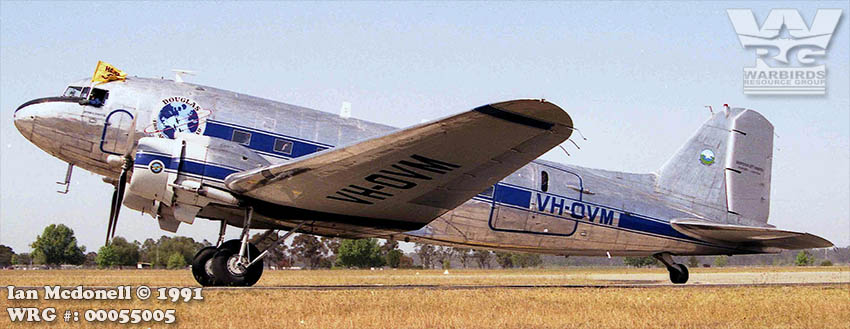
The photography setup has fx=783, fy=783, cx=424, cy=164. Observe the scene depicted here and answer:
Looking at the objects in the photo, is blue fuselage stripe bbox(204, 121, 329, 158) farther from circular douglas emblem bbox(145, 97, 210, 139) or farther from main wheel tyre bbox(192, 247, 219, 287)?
main wheel tyre bbox(192, 247, 219, 287)

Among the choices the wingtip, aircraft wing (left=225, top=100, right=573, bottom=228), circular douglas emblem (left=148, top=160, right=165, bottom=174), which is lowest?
circular douglas emblem (left=148, top=160, right=165, bottom=174)

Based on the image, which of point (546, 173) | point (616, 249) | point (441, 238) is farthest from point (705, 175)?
point (441, 238)

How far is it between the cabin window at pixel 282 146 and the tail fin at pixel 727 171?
381 inches

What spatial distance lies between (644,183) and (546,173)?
3541 millimetres

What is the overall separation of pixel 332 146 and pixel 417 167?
2953 mm

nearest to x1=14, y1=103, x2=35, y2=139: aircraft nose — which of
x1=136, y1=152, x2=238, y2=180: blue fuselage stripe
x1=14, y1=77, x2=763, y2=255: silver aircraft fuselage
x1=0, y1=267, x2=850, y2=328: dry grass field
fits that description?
x1=14, y1=77, x2=763, y2=255: silver aircraft fuselage

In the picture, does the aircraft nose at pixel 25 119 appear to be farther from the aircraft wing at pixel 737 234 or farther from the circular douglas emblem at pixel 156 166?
the aircraft wing at pixel 737 234

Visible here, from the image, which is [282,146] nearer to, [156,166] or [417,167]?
[156,166]

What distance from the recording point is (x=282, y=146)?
49.9 ft

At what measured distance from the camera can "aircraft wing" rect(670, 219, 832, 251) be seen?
18.1 m

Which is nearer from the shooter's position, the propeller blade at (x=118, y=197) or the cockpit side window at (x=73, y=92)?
the propeller blade at (x=118, y=197)

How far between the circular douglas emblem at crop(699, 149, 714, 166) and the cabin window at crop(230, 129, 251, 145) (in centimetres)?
1198

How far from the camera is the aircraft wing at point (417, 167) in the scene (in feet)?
37.7

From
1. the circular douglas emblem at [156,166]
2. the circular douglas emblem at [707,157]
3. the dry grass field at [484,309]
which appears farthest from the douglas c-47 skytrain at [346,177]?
the circular douglas emblem at [707,157]
